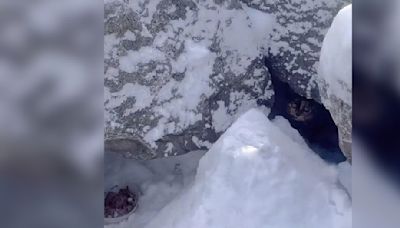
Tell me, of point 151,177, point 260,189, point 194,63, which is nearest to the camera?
point 260,189

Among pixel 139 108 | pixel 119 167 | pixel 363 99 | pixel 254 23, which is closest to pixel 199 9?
pixel 254 23

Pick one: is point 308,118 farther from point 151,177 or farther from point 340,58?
point 340,58

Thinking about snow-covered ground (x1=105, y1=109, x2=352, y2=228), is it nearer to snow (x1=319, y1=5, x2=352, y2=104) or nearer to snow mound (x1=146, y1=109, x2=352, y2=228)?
snow mound (x1=146, y1=109, x2=352, y2=228)

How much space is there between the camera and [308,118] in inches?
97.0

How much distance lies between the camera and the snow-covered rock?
4.99 ft

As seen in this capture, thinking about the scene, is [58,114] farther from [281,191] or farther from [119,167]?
[119,167]

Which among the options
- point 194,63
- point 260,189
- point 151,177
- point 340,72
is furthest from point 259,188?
point 151,177

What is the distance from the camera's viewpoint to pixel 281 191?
A: 1.75 m

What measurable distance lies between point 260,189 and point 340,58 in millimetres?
510

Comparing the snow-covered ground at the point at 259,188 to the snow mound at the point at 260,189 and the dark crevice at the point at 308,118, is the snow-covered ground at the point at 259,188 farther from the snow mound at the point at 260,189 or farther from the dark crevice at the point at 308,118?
the dark crevice at the point at 308,118

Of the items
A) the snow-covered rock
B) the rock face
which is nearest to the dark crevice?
the rock face

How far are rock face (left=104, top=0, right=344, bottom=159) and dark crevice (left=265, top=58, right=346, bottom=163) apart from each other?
4.3 inches

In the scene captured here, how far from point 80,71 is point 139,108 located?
1690 millimetres

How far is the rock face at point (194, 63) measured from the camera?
2025 mm
